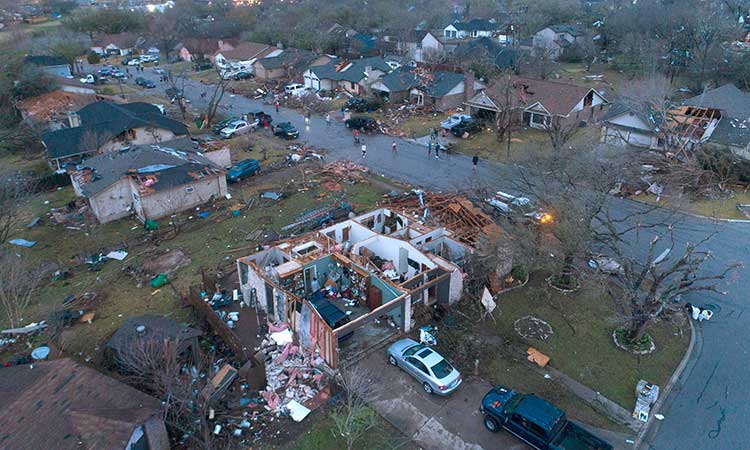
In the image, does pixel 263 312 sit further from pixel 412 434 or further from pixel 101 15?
pixel 101 15

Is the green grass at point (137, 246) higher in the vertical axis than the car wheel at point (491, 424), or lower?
lower

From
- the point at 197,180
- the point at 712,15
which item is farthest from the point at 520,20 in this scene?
the point at 197,180

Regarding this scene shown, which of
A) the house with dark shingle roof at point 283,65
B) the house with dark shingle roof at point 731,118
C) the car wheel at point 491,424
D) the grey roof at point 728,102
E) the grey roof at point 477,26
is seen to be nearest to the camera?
the car wheel at point 491,424

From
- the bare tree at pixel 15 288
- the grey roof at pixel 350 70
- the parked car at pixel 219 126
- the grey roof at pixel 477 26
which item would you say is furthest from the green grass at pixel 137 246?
the grey roof at pixel 477 26

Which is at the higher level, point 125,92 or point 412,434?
point 412,434

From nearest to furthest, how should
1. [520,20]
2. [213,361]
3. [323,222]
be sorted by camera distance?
[213,361] < [323,222] < [520,20]

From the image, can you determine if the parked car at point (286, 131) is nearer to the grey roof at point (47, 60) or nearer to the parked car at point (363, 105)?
the parked car at point (363, 105)

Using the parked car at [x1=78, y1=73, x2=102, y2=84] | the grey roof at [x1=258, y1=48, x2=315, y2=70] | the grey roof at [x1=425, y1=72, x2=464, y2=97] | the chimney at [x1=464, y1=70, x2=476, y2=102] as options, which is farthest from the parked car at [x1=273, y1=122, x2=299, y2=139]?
the parked car at [x1=78, y1=73, x2=102, y2=84]
